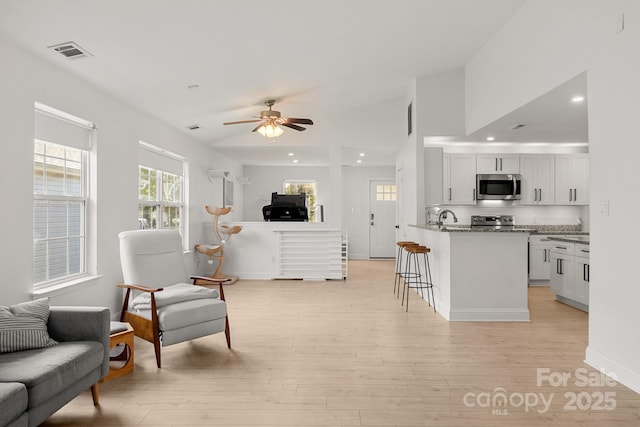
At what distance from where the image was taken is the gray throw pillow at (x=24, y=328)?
2.17m

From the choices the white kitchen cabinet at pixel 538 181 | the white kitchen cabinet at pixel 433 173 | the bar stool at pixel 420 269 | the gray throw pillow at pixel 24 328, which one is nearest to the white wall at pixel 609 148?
the bar stool at pixel 420 269

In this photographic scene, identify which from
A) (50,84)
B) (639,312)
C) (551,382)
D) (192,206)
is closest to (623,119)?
(639,312)

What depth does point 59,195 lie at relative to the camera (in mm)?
3447

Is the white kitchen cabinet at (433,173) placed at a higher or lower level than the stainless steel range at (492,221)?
higher

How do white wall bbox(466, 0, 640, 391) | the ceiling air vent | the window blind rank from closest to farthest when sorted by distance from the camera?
1. white wall bbox(466, 0, 640, 391)
2. the ceiling air vent
3. the window blind

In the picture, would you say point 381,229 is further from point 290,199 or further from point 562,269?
point 562,269

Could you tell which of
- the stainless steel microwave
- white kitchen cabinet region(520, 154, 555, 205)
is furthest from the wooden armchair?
white kitchen cabinet region(520, 154, 555, 205)

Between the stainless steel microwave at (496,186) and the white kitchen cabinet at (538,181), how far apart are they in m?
0.24

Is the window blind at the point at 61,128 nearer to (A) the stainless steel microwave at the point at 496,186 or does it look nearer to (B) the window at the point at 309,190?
(A) the stainless steel microwave at the point at 496,186

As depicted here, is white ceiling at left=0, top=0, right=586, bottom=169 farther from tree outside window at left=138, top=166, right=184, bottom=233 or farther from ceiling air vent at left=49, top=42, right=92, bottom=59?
tree outside window at left=138, top=166, right=184, bottom=233

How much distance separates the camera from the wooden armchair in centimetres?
300

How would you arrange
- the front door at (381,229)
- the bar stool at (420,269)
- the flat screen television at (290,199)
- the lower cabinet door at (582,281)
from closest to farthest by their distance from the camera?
the lower cabinet door at (582,281) → the bar stool at (420,269) → the flat screen television at (290,199) → the front door at (381,229)

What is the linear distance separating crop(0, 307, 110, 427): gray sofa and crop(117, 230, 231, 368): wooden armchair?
0.57 meters

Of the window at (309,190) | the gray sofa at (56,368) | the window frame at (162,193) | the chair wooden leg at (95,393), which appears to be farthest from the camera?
the window at (309,190)
